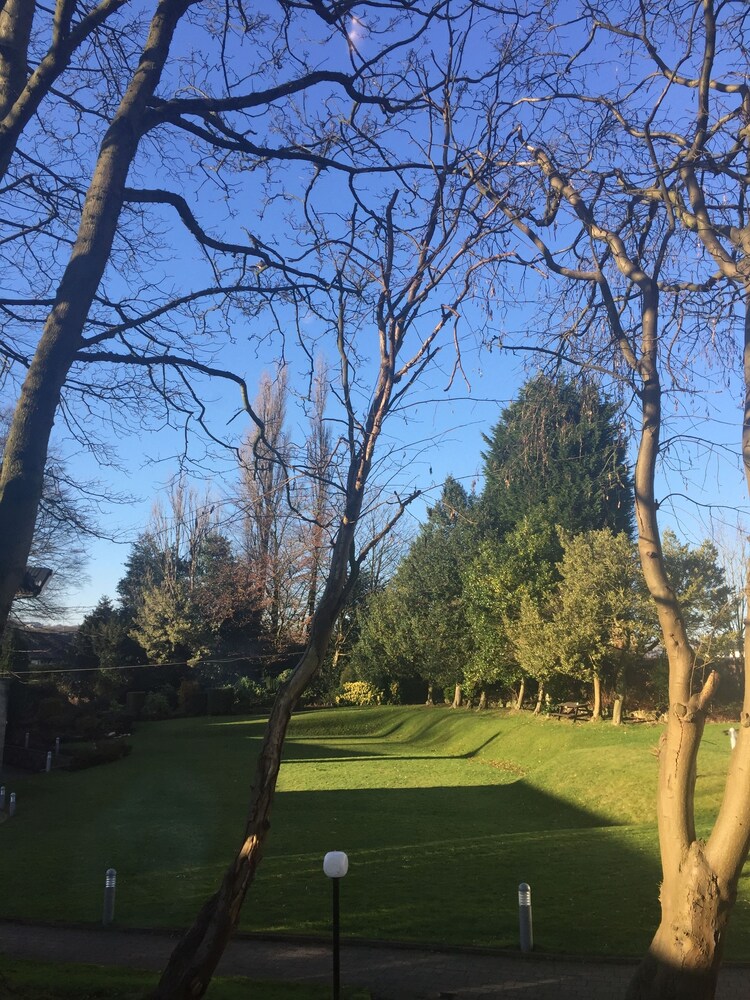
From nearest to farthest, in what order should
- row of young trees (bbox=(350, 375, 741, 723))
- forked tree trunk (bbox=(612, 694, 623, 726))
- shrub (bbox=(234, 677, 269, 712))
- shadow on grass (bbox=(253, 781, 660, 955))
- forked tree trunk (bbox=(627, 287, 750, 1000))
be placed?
forked tree trunk (bbox=(627, 287, 750, 1000))
shadow on grass (bbox=(253, 781, 660, 955))
row of young trees (bbox=(350, 375, 741, 723))
forked tree trunk (bbox=(612, 694, 623, 726))
shrub (bbox=(234, 677, 269, 712))

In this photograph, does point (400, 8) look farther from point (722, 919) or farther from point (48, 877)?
point (48, 877)

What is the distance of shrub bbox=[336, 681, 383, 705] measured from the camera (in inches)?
1823

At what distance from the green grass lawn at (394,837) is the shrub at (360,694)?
47.5ft

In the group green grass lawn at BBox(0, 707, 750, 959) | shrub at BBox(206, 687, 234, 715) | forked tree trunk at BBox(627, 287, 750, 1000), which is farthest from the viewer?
shrub at BBox(206, 687, 234, 715)

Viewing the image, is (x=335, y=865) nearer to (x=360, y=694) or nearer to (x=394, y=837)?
(x=394, y=837)

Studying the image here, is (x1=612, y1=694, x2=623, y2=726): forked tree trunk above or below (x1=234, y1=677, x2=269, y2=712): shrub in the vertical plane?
above

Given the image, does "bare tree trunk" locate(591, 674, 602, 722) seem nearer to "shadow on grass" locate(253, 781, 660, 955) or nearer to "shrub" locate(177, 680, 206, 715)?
"shadow on grass" locate(253, 781, 660, 955)

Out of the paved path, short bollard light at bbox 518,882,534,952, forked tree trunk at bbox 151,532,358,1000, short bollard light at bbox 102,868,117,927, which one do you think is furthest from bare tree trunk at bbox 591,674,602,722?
forked tree trunk at bbox 151,532,358,1000

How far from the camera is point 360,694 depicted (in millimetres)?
46531

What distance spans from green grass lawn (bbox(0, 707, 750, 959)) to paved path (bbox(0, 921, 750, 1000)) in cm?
48

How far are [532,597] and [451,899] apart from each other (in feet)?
74.1

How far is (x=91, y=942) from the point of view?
862 cm

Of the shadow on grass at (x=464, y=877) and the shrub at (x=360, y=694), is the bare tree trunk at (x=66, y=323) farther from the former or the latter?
the shrub at (x=360, y=694)

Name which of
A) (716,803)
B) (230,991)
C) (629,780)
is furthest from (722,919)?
(629,780)
